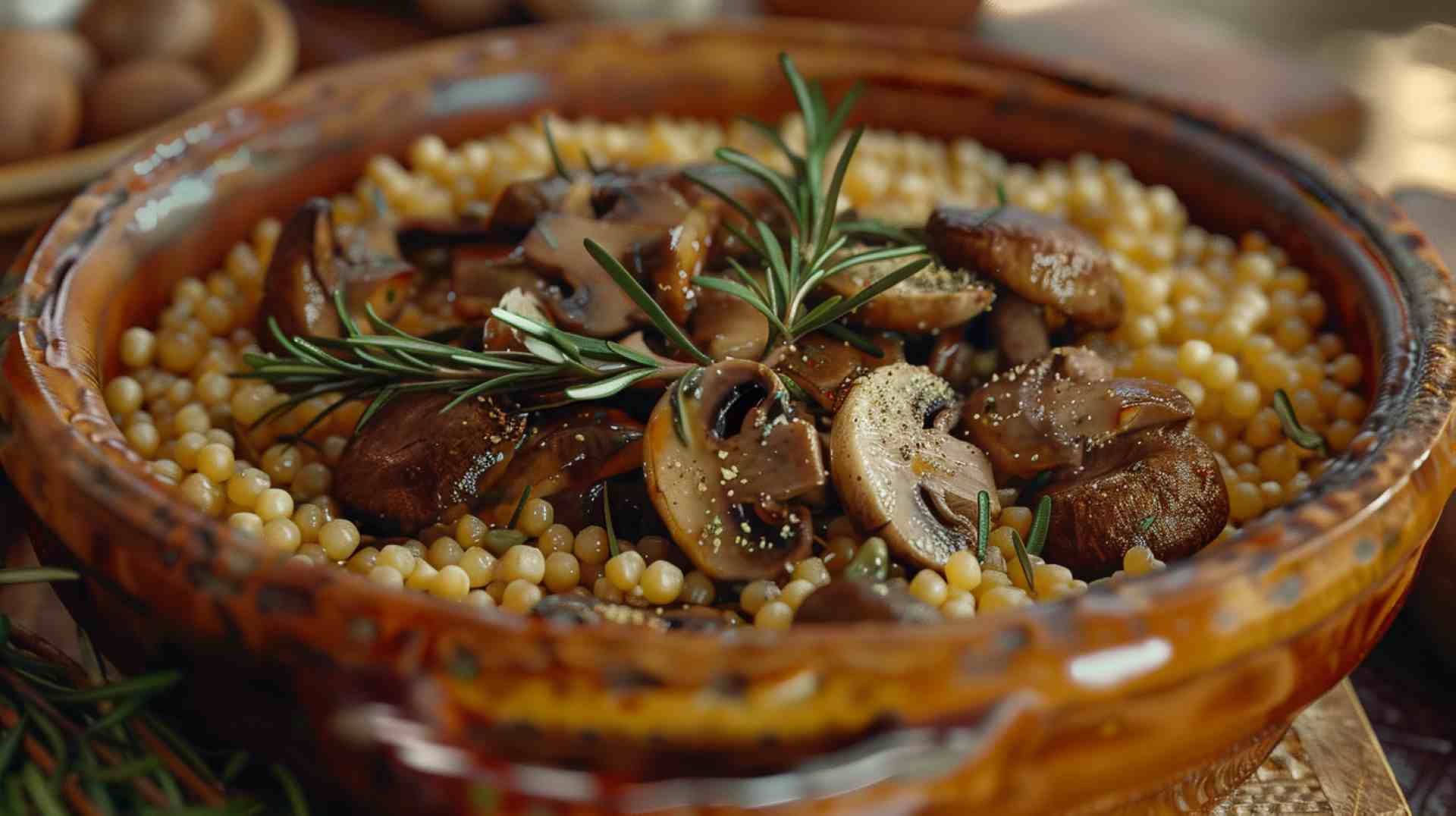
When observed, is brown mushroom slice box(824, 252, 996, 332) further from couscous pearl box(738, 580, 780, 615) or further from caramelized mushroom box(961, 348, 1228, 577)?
couscous pearl box(738, 580, 780, 615)

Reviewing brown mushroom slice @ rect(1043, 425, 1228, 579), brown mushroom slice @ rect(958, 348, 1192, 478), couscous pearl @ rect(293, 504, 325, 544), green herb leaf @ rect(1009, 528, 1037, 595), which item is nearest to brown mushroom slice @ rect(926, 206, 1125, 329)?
brown mushroom slice @ rect(958, 348, 1192, 478)

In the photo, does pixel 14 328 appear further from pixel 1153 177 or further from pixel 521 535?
pixel 1153 177

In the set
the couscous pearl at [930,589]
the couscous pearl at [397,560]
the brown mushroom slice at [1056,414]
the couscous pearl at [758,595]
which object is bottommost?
the couscous pearl at [397,560]

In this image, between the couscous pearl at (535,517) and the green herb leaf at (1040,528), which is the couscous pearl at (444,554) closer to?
the couscous pearl at (535,517)

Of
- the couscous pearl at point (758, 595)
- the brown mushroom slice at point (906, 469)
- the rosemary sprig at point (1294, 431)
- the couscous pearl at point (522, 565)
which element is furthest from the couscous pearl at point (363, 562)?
the rosemary sprig at point (1294, 431)

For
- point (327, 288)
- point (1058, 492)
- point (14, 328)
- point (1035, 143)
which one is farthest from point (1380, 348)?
point (14, 328)
